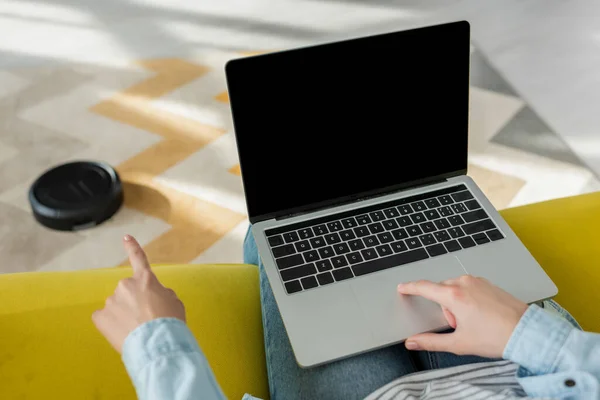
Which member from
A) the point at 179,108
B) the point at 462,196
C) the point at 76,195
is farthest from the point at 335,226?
the point at 179,108

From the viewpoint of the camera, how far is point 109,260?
162 cm

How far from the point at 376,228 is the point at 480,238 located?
16 centimetres

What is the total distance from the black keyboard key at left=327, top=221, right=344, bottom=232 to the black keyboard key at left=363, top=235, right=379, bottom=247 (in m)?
0.05

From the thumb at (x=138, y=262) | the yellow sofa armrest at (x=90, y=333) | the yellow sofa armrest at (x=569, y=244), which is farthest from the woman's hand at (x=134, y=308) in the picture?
the yellow sofa armrest at (x=569, y=244)

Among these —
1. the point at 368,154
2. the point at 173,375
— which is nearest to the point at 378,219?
the point at 368,154

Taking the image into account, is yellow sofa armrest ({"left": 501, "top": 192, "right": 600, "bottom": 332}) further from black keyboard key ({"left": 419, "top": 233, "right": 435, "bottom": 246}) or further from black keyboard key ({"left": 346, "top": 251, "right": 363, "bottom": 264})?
black keyboard key ({"left": 346, "top": 251, "right": 363, "bottom": 264})

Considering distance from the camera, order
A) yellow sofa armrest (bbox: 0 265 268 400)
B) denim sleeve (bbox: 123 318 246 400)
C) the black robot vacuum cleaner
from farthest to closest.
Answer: the black robot vacuum cleaner
yellow sofa armrest (bbox: 0 265 268 400)
denim sleeve (bbox: 123 318 246 400)

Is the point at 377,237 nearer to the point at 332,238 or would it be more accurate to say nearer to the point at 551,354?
the point at 332,238

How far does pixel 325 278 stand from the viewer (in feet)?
3.04

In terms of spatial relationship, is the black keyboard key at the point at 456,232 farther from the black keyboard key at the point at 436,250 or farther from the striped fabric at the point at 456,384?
the striped fabric at the point at 456,384

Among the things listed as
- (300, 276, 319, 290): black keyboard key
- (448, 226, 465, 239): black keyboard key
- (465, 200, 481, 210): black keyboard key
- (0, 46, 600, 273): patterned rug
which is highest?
(465, 200, 481, 210): black keyboard key

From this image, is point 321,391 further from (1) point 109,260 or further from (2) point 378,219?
(1) point 109,260

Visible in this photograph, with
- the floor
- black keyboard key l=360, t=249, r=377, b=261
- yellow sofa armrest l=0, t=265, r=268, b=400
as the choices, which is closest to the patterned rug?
the floor

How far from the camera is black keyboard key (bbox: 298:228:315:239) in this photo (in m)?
0.98
